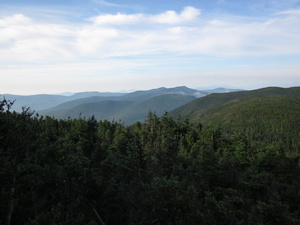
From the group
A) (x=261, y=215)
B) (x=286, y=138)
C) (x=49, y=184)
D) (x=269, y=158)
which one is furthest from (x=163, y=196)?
(x=286, y=138)

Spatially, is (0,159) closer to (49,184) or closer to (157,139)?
(49,184)

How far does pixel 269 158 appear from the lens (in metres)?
45.7

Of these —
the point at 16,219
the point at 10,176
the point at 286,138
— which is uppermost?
the point at 10,176

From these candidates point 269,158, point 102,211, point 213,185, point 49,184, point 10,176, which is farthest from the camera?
point 269,158

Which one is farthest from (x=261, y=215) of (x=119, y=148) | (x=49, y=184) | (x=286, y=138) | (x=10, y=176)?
(x=286, y=138)

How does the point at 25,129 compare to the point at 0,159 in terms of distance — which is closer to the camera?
the point at 0,159

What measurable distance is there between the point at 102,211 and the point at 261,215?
14578 mm

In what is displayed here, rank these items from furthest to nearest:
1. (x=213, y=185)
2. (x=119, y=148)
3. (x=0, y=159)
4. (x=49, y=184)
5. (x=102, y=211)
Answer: (x=119, y=148)
(x=213, y=185)
(x=102, y=211)
(x=49, y=184)
(x=0, y=159)

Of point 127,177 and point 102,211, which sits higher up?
point 127,177

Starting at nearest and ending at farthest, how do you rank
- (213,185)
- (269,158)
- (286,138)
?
1. (213,185)
2. (269,158)
3. (286,138)

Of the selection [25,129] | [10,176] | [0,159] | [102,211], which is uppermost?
[25,129]

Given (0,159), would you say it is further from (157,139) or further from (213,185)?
(157,139)

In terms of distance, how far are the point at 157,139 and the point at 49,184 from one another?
51.1 meters

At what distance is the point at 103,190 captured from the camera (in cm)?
2278
